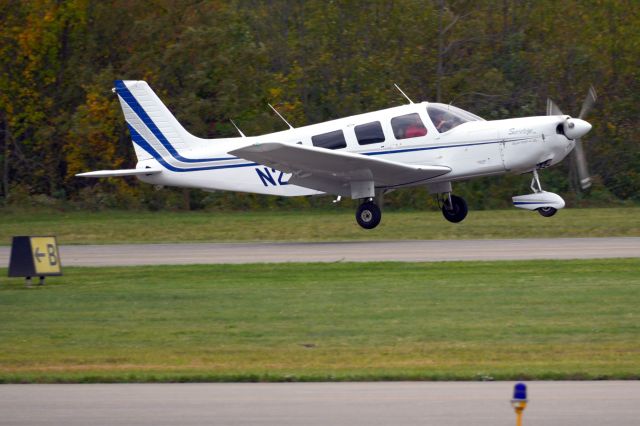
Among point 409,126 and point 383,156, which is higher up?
point 409,126

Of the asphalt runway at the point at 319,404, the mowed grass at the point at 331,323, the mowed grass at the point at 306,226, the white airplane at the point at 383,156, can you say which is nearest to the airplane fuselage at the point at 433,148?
the white airplane at the point at 383,156

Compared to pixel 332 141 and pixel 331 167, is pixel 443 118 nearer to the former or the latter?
pixel 332 141

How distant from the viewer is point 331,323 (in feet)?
38.7

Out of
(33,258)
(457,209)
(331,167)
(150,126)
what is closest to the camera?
(33,258)

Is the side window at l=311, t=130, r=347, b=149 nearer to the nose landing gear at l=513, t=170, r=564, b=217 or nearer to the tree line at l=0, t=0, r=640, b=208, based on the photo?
the nose landing gear at l=513, t=170, r=564, b=217

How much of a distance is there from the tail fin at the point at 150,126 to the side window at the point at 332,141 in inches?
125

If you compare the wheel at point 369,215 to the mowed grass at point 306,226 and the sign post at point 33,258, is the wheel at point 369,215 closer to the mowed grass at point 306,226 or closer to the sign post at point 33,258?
the mowed grass at point 306,226

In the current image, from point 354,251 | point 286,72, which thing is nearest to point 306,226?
point 354,251

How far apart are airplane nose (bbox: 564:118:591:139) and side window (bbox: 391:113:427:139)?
109 inches

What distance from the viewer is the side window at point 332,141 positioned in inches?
824

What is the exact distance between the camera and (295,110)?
35656 millimetres

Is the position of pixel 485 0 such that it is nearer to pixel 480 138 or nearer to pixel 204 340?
pixel 480 138

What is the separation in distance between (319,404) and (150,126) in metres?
15.8

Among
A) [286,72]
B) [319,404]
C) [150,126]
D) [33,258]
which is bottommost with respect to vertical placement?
[319,404]
